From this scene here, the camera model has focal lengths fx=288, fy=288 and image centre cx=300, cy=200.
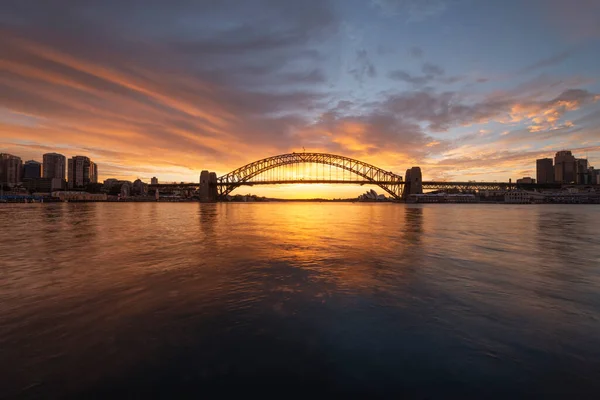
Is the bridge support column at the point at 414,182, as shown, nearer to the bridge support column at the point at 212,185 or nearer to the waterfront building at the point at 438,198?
the waterfront building at the point at 438,198

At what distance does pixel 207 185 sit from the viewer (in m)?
107

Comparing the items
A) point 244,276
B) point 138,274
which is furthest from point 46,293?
point 244,276

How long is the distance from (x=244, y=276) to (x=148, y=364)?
430 centimetres

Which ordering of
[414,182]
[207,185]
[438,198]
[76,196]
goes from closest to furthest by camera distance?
[414,182] → [207,185] → [438,198] → [76,196]

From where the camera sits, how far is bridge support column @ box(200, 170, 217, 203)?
107 metres

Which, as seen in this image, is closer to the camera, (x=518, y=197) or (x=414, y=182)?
(x=414, y=182)

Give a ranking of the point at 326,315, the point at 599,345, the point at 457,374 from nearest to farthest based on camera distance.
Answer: the point at 457,374 → the point at 599,345 → the point at 326,315

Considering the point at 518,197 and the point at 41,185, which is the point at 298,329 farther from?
the point at 41,185

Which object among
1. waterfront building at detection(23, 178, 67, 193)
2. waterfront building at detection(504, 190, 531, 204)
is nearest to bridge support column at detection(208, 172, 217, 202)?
waterfront building at detection(23, 178, 67, 193)

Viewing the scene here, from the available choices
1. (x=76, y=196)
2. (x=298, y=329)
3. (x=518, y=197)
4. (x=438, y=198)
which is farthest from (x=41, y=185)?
(x=518, y=197)

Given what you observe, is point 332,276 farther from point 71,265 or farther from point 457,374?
point 71,265

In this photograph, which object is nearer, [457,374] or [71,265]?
[457,374]

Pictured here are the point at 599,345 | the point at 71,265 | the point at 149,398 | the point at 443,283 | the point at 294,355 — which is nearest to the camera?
the point at 149,398

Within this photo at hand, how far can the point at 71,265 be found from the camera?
29.7ft
